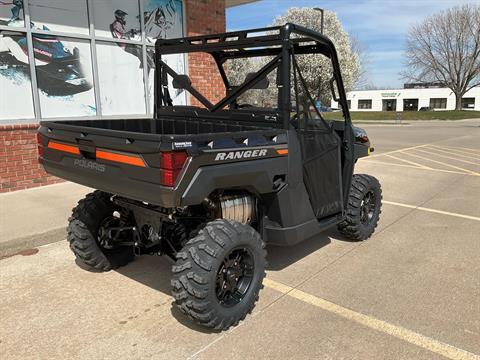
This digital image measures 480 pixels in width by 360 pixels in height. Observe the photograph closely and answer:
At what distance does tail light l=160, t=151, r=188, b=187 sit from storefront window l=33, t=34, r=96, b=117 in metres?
5.56

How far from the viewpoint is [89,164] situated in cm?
323

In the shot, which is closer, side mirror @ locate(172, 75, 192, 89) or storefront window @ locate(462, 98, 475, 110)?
side mirror @ locate(172, 75, 192, 89)

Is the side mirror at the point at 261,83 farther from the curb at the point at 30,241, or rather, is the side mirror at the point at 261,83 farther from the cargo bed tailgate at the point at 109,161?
the curb at the point at 30,241

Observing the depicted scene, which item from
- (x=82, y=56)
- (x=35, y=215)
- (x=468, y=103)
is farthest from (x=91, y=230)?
(x=468, y=103)

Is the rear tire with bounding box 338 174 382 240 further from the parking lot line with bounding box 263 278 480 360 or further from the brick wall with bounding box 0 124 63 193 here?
the brick wall with bounding box 0 124 63 193

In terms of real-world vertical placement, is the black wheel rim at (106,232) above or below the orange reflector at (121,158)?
below

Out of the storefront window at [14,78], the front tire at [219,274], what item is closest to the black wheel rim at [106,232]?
the front tire at [219,274]

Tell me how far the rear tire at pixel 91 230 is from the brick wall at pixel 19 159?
356cm

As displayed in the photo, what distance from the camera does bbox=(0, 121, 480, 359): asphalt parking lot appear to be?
9.48 ft

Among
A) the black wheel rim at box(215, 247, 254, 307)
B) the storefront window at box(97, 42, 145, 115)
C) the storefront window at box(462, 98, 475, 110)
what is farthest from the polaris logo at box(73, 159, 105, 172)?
the storefront window at box(462, 98, 475, 110)

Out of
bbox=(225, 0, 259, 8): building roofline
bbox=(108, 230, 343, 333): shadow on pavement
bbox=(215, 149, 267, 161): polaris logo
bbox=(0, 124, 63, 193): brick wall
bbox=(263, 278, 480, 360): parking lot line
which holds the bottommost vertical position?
bbox=(263, 278, 480, 360): parking lot line

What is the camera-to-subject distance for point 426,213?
20.5 feet

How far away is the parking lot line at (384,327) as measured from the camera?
2.84m

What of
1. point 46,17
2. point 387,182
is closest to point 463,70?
point 387,182
